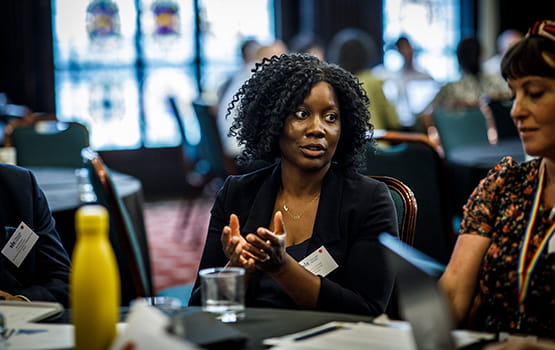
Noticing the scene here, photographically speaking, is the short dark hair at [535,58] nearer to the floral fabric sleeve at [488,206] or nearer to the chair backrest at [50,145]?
the floral fabric sleeve at [488,206]

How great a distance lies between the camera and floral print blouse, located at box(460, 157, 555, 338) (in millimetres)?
1566

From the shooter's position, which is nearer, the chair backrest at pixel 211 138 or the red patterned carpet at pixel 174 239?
the red patterned carpet at pixel 174 239

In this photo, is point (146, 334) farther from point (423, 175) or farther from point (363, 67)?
point (363, 67)

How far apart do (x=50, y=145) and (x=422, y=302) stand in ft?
11.9

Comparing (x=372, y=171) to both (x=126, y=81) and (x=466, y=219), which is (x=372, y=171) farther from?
(x=126, y=81)

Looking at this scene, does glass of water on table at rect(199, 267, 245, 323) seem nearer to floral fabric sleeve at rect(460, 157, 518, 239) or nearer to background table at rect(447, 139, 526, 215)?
floral fabric sleeve at rect(460, 157, 518, 239)

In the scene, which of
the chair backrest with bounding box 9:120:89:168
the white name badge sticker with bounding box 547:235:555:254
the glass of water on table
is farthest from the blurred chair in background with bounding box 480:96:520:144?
the glass of water on table

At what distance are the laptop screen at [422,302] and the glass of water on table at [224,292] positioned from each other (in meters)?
0.39

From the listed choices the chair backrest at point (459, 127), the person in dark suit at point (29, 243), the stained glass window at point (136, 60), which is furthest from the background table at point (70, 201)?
the stained glass window at point (136, 60)

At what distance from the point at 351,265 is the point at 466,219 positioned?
0.97 ft

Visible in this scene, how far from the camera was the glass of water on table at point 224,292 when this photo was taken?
141 cm

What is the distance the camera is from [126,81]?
7.91 m

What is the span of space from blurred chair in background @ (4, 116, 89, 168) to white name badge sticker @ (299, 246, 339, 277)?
9.10 ft

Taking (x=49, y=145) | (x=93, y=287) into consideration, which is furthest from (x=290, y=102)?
(x=49, y=145)
